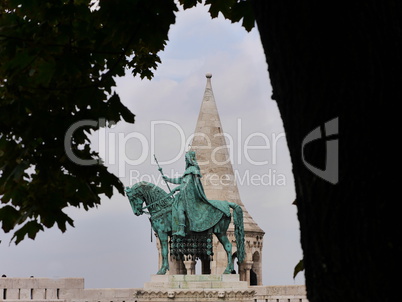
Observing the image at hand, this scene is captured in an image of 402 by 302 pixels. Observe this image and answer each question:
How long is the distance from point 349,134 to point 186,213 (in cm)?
1646

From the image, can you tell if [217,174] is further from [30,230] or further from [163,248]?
[30,230]

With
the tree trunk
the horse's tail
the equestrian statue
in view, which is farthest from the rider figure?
the tree trunk

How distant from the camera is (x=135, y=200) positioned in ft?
59.8

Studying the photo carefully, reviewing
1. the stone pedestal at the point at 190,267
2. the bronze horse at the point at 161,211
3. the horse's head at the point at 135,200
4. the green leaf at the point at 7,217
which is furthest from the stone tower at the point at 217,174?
the green leaf at the point at 7,217

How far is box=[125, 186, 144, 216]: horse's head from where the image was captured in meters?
18.2

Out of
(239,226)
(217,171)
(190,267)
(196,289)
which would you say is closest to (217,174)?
(217,171)

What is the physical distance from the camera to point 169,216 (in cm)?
1884

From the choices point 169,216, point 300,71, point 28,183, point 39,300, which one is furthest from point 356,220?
point 39,300

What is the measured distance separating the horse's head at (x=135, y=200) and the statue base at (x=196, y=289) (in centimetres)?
161

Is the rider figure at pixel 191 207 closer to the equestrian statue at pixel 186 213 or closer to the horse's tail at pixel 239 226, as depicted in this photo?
the equestrian statue at pixel 186 213

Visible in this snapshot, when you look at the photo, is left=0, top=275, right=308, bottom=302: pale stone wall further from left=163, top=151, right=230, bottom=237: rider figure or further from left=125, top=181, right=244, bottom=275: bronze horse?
left=163, top=151, right=230, bottom=237: rider figure

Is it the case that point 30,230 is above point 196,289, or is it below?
below

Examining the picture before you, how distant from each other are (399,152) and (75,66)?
83.6 inches

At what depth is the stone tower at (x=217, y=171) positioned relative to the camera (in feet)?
82.5
